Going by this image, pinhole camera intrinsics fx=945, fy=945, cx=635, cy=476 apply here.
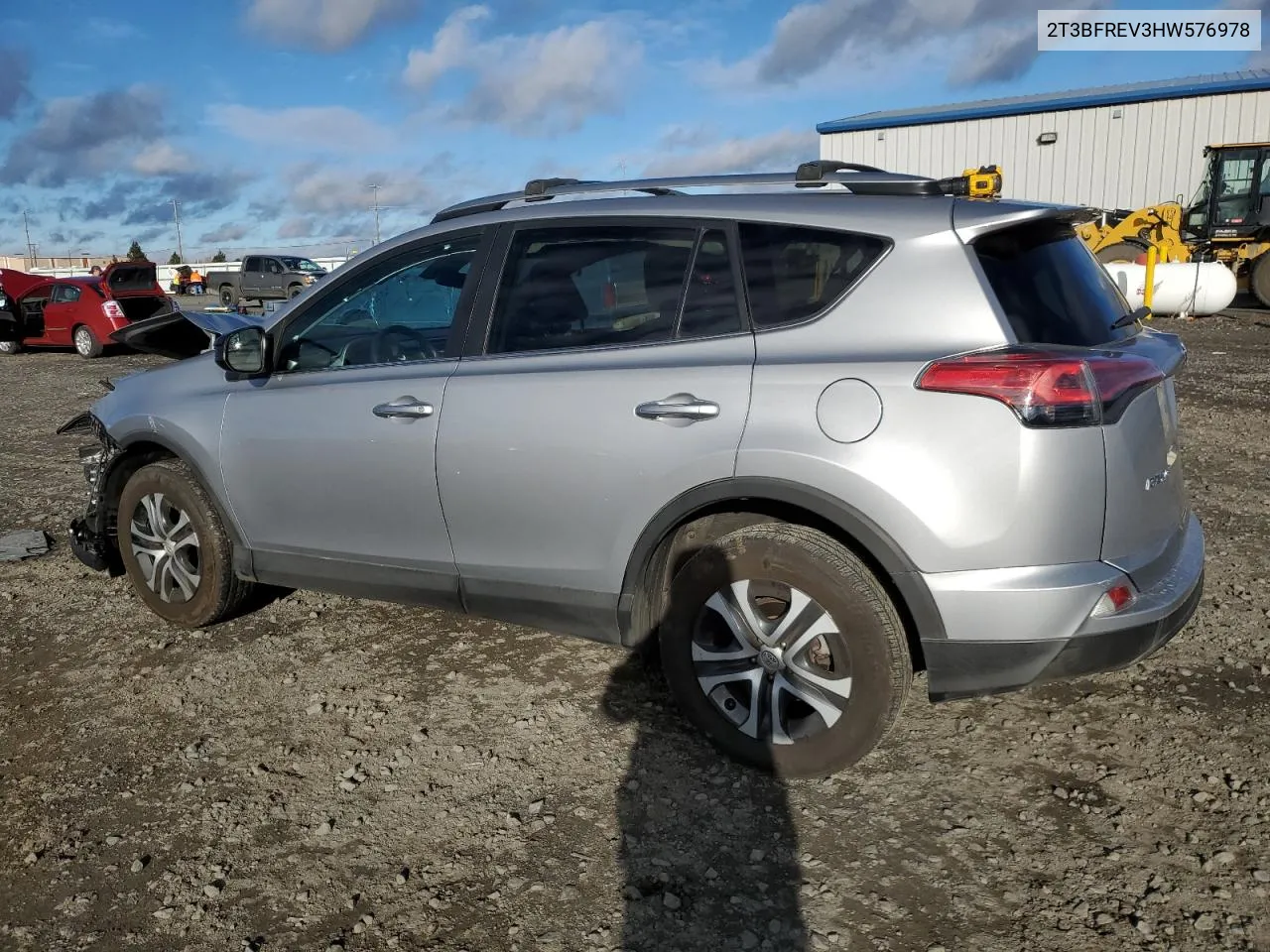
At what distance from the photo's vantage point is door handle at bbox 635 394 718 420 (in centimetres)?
283

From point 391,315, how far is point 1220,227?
19.6 metres

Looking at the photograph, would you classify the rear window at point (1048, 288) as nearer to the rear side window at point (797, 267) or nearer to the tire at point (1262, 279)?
the rear side window at point (797, 267)

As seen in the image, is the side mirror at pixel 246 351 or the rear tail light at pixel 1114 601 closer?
the rear tail light at pixel 1114 601

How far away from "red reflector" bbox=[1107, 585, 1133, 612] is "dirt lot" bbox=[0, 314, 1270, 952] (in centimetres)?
66

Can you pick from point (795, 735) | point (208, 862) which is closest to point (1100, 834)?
point (795, 735)

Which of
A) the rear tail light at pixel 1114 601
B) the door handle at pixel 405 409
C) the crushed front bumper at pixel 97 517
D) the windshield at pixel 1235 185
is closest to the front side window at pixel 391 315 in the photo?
the door handle at pixel 405 409

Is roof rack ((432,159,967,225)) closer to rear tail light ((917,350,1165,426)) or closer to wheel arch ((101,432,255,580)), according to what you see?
rear tail light ((917,350,1165,426))

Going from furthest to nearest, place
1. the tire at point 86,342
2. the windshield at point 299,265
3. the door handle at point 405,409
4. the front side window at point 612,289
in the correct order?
the windshield at point 299,265 < the tire at point 86,342 < the door handle at point 405,409 < the front side window at point 612,289

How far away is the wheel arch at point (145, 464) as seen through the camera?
4.03m

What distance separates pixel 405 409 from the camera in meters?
3.41

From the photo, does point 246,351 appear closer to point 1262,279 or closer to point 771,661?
point 771,661

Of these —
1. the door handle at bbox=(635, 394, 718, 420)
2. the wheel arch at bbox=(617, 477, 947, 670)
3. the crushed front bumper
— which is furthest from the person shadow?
the crushed front bumper

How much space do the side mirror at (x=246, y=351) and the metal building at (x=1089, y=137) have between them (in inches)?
900

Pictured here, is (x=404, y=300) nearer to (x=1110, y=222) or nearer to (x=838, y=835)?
(x=838, y=835)
